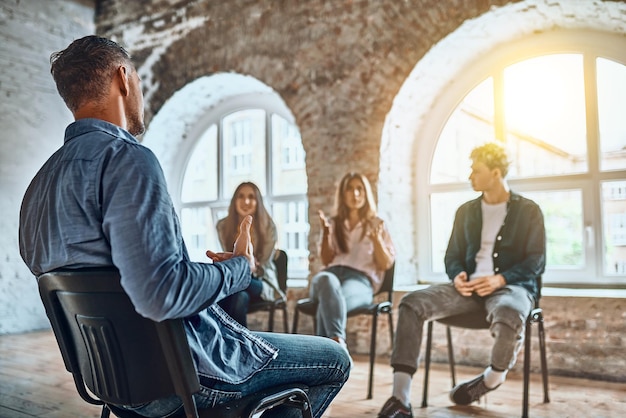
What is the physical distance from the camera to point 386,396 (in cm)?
334

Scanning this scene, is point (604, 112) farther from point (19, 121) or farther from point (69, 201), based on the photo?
point (19, 121)

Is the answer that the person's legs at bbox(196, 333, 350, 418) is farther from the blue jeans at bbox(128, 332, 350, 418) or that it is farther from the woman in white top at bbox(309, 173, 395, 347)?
the woman in white top at bbox(309, 173, 395, 347)

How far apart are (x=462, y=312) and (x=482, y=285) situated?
187mm

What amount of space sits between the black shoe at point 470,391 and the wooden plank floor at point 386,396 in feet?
0.14

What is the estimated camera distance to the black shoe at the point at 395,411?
9.14 feet

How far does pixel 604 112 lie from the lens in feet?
13.7

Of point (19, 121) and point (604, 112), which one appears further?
point (19, 121)

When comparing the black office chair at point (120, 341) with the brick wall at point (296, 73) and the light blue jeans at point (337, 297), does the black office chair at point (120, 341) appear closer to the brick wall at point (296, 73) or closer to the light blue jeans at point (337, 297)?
the light blue jeans at point (337, 297)

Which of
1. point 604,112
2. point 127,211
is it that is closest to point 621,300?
point 604,112

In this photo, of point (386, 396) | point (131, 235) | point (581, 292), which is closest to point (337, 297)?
point (386, 396)

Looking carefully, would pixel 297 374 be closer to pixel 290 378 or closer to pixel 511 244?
pixel 290 378

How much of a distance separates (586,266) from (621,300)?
20.8 inches

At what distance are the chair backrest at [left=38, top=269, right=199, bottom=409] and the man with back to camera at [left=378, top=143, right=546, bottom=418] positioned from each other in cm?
178

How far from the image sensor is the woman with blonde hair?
3.95 metres
